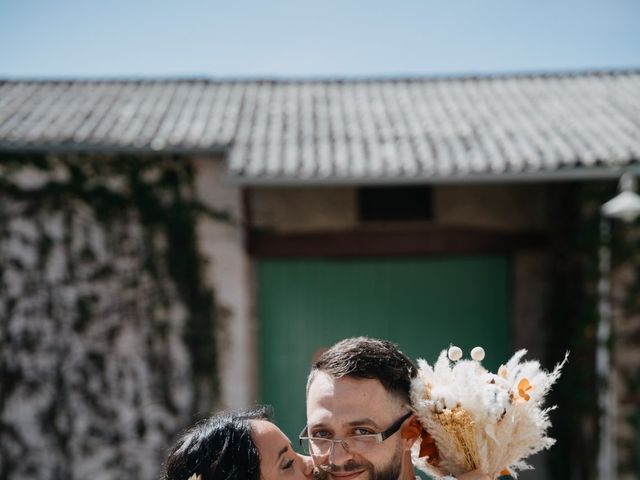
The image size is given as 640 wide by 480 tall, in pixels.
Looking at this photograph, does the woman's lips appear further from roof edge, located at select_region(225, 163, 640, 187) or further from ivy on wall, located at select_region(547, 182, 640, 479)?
ivy on wall, located at select_region(547, 182, 640, 479)

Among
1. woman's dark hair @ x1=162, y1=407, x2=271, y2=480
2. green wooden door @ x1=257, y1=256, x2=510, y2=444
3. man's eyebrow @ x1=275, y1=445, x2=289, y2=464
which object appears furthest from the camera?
green wooden door @ x1=257, y1=256, x2=510, y2=444

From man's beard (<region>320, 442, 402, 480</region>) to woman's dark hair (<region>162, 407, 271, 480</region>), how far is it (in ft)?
0.90

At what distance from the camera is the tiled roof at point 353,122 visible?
5820mm

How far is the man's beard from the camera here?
2338mm

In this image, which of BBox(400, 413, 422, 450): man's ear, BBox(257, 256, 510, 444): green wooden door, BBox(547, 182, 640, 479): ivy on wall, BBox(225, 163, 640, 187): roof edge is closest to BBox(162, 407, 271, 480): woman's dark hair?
BBox(400, 413, 422, 450): man's ear

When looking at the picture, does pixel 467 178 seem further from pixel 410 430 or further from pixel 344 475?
pixel 344 475

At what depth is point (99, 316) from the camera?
20.4ft

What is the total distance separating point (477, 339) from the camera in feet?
22.1

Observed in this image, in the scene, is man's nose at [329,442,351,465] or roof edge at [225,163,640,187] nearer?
man's nose at [329,442,351,465]

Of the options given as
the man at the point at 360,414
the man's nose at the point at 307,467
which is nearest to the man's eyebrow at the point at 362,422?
the man at the point at 360,414

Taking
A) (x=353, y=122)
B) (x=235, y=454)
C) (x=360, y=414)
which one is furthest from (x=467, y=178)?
(x=235, y=454)

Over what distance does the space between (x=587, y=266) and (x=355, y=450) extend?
4.52m

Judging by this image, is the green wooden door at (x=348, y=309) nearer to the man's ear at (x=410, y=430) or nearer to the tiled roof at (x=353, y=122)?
the tiled roof at (x=353, y=122)

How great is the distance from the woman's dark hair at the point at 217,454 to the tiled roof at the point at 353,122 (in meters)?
3.46
